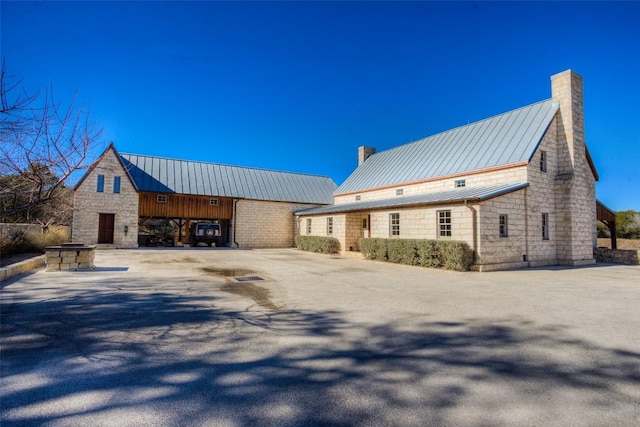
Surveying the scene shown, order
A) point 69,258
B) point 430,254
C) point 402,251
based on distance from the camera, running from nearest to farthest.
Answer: point 69,258
point 430,254
point 402,251

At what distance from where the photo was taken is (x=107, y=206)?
936 inches

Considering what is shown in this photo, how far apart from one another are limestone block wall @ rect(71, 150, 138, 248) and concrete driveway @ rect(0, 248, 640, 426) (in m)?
17.4

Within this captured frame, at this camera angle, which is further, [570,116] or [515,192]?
[570,116]

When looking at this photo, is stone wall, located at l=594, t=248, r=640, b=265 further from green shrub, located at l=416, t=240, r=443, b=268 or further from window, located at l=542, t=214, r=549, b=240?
green shrub, located at l=416, t=240, r=443, b=268

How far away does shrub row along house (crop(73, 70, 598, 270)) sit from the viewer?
49.5 ft

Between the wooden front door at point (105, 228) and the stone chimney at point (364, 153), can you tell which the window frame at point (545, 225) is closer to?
the stone chimney at point (364, 153)

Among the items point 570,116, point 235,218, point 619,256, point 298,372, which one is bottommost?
point 298,372

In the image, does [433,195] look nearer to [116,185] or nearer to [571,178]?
[571,178]

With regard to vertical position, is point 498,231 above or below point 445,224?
below

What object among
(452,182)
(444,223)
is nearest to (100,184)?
(444,223)

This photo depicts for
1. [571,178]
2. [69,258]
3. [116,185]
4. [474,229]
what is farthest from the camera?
[116,185]

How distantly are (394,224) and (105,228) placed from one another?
1973 centimetres

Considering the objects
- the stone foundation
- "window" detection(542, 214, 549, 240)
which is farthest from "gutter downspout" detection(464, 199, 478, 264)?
the stone foundation

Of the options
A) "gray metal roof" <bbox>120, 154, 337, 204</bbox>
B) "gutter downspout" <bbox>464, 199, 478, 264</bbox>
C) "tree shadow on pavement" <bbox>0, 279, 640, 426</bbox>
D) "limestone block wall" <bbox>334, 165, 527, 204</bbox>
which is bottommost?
"tree shadow on pavement" <bbox>0, 279, 640, 426</bbox>
